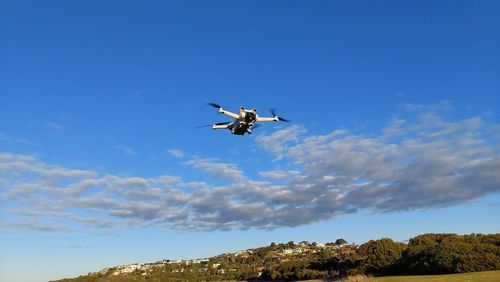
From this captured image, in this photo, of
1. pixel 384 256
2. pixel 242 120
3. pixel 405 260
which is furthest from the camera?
pixel 384 256

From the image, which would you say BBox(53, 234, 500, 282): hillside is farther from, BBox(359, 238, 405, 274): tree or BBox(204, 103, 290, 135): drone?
BBox(204, 103, 290, 135): drone

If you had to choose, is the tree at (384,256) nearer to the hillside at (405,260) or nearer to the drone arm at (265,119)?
the hillside at (405,260)

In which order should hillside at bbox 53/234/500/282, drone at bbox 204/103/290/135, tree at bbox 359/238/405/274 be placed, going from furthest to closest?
tree at bbox 359/238/405/274
hillside at bbox 53/234/500/282
drone at bbox 204/103/290/135

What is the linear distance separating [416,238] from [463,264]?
33484mm

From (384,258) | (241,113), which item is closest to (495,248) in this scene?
(384,258)

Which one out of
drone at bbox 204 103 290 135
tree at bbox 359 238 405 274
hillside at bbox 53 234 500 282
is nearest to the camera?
drone at bbox 204 103 290 135

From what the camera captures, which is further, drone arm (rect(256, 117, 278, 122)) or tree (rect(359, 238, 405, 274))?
tree (rect(359, 238, 405, 274))

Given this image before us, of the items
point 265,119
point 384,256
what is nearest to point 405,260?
point 384,256

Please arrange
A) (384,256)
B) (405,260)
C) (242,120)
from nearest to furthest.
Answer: (242,120) < (405,260) < (384,256)

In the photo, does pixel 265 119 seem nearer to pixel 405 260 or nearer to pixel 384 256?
pixel 405 260

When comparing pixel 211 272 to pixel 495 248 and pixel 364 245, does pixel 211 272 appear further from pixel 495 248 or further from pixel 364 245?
pixel 495 248

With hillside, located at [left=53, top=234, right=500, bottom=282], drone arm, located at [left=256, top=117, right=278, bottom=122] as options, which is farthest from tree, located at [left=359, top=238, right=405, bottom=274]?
drone arm, located at [left=256, top=117, right=278, bottom=122]

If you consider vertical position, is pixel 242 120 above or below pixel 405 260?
above

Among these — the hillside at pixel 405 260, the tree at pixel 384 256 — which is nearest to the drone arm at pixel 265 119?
the hillside at pixel 405 260
